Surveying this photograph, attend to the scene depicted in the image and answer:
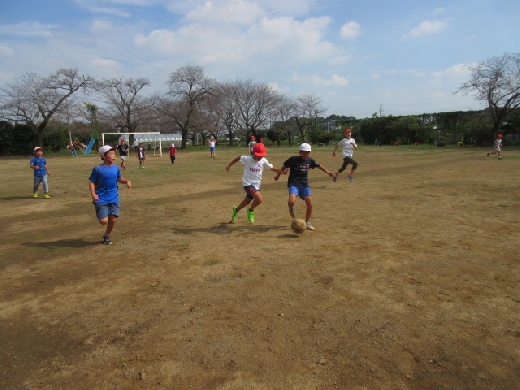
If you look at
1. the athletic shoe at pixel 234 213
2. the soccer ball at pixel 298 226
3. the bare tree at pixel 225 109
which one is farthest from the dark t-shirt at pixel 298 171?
the bare tree at pixel 225 109

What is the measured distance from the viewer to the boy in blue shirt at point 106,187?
674cm

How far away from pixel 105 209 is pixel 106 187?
395 mm

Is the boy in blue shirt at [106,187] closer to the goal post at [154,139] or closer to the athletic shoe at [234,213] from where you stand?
the athletic shoe at [234,213]

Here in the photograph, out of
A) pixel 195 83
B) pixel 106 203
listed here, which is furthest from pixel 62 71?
pixel 106 203

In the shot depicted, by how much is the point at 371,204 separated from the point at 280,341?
23.4 ft

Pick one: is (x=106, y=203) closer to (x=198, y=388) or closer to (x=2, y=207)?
(x=198, y=388)

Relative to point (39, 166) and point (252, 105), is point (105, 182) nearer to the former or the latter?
point (39, 166)

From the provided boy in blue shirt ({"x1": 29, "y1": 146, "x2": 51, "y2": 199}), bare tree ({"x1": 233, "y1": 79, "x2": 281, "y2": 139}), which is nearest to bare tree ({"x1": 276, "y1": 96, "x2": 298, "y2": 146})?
bare tree ({"x1": 233, "y1": 79, "x2": 281, "y2": 139})

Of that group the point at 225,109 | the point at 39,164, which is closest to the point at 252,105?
the point at 225,109

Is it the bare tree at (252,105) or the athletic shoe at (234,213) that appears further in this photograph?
the bare tree at (252,105)

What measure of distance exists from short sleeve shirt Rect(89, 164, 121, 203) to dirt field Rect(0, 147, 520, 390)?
870 millimetres

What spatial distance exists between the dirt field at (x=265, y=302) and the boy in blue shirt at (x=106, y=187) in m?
0.57

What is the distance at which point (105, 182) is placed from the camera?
6.80 metres

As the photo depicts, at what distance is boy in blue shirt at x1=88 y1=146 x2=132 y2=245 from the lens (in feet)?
22.1
